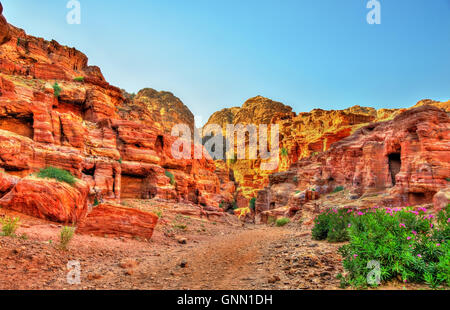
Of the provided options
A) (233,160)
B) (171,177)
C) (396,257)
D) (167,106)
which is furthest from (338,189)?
(167,106)

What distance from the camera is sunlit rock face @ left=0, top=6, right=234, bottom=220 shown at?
14881mm

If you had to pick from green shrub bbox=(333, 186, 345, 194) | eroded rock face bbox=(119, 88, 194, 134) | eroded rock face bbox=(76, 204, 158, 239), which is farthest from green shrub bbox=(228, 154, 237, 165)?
eroded rock face bbox=(76, 204, 158, 239)

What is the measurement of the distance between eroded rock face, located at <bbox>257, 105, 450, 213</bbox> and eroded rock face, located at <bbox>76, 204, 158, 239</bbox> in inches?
598

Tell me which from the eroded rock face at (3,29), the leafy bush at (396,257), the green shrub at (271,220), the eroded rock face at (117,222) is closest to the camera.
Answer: the leafy bush at (396,257)

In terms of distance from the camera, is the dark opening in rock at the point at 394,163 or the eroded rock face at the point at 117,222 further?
the dark opening in rock at the point at 394,163

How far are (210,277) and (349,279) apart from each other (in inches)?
116

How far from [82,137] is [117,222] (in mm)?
12804

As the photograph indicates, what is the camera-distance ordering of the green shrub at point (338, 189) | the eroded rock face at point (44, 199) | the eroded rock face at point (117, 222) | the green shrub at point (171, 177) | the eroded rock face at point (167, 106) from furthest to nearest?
the eroded rock face at point (167, 106) < the green shrub at point (171, 177) < the green shrub at point (338, 189) < the eroded rock face at point (117, 222) < the eroded rock face at point (44, 199)

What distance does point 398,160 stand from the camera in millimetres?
19500

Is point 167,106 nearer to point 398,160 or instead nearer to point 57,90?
point 57,90

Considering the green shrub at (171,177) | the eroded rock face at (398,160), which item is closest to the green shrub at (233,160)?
the eroded rock face at (398,160)

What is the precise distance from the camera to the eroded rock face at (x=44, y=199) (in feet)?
28.7

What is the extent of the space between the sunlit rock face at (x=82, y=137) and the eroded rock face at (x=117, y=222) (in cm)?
337

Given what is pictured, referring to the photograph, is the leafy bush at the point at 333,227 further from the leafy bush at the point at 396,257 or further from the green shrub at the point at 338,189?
the green shrub at the point at 338,189
